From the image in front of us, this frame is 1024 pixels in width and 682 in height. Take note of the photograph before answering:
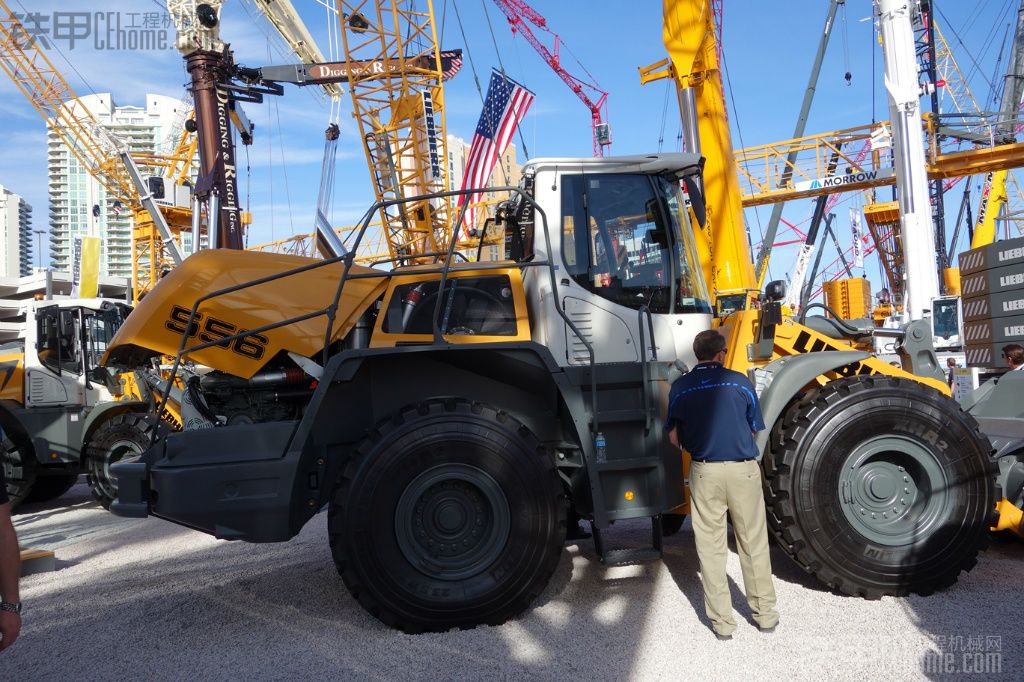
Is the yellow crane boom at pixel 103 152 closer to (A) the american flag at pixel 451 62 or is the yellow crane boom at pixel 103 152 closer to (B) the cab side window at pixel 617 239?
(A) the american flag at pixel 451 62

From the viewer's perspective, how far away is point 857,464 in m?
4.52

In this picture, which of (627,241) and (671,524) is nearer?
(627,241)

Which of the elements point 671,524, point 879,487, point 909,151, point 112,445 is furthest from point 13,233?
point 879,487

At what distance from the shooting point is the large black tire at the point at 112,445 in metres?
9.44

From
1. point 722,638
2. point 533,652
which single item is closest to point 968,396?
point 722,638

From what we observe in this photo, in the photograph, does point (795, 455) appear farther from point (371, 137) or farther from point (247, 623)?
point (371, 137)

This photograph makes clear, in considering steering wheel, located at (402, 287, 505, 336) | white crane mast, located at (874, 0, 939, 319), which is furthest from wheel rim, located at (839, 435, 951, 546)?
white crane mast, located at (874, 0, 939, 319)

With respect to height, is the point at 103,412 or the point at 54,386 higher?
the point at 54,386

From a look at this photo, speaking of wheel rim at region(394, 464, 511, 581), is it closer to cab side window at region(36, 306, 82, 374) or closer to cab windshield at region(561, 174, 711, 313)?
cab windshield at region(561, 174, 711, 313)

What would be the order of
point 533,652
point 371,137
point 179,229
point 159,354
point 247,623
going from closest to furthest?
point 533,652 < point 247,623 < point 159,354 < point 371,137 < point 179,229

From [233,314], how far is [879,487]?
13.8ft

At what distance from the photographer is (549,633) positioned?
4.12 meters

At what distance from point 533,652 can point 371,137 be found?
18671 millimetres

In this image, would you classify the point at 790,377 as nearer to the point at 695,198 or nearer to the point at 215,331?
the point at 695,198
